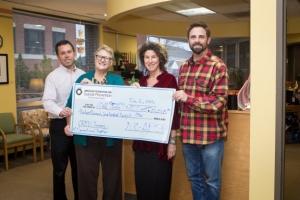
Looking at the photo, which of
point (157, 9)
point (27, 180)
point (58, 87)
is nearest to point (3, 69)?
point (27, 180)

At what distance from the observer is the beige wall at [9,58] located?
20.2 ft

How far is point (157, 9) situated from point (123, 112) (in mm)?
2633

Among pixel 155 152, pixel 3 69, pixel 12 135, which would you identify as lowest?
pixel 12 135

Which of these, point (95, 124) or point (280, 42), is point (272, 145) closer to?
point (280, 42)

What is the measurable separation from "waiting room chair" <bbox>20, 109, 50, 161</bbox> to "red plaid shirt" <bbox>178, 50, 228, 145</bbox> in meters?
4.09

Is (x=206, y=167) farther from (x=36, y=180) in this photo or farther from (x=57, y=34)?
(x=57, y=34)

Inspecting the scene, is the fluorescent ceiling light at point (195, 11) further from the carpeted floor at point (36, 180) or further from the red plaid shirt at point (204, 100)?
the red plaid shirt at point (204, 100)

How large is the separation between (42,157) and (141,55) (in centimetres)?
404

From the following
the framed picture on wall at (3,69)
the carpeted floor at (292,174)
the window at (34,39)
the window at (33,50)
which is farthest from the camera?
the window at (34,39)

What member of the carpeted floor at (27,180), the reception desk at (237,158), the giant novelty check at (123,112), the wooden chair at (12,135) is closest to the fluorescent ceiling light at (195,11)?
Answer: the reception desk at (237,158)

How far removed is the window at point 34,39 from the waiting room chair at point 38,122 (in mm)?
1347

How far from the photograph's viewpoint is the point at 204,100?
2367 mm

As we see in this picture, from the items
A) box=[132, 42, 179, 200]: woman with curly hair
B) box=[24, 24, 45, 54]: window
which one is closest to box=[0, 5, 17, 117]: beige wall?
box=[24, 24, 45, 54]: window

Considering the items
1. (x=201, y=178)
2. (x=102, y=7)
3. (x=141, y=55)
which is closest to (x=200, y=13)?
(x=102, y=7)
